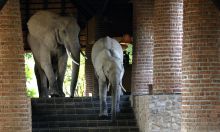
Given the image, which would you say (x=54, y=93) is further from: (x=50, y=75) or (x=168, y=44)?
(x=168, y=44)

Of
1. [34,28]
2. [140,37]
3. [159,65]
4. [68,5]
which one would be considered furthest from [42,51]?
[68,5]

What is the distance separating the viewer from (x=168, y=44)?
18.6 meters

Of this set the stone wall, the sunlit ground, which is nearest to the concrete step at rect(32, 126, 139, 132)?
the stone wall

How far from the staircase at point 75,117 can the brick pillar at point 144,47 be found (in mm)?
1204

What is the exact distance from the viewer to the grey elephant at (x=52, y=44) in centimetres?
2138

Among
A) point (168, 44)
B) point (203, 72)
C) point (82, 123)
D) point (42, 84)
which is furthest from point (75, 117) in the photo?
point (203, 72)

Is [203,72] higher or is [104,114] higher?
[203,72]

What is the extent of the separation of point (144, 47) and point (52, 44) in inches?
91.4

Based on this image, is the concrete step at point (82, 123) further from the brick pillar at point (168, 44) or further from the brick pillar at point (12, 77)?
the brick pillar at point (12, 77)

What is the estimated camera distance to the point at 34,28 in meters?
22.2

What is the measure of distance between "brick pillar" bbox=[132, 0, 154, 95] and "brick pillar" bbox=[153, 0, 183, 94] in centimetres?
364

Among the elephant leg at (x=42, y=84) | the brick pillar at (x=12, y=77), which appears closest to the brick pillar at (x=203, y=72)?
the brick pillar at (x=12, y=77)

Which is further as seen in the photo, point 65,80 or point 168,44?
point 65,80

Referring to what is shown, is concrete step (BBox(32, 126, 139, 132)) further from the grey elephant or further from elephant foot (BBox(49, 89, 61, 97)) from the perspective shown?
elephant foot (BBox(49, 89, 61, 97))
